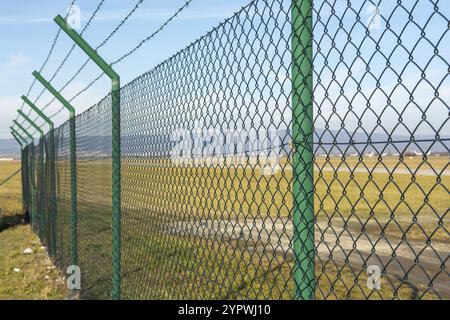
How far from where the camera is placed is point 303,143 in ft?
7.97

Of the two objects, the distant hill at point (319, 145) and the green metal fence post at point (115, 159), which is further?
the green metal fence post at point (115, 159)

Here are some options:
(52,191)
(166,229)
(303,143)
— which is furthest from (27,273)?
(303,143)

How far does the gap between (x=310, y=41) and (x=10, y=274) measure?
866 centimetres

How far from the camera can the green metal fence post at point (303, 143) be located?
241 cm

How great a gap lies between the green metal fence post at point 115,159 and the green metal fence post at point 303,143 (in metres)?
3.09

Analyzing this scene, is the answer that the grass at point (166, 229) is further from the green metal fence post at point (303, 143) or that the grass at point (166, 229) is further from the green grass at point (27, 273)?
the green grass at point (27, 273)

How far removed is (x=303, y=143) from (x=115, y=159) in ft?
10.7

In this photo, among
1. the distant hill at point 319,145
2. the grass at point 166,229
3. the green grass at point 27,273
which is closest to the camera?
the distant hill at point 319,145

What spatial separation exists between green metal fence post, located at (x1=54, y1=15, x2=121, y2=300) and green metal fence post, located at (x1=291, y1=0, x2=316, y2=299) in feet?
10.1

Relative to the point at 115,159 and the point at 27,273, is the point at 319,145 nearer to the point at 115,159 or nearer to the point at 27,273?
the point at 115,159

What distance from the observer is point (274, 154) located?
9.33 feet

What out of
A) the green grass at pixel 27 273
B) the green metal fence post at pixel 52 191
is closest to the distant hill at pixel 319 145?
the green grass at pixel 27 273
